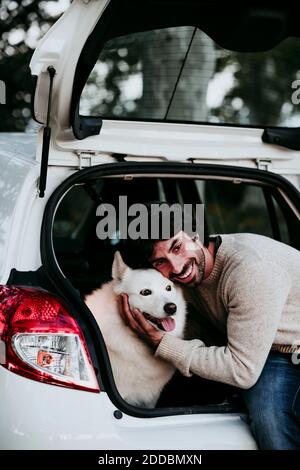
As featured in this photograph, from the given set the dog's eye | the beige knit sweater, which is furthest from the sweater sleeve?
the dog's eye

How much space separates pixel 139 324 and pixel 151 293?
0.53ft

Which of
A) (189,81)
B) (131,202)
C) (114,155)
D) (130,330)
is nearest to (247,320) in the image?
(130,330)

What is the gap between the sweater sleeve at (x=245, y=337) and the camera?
8.57 feet

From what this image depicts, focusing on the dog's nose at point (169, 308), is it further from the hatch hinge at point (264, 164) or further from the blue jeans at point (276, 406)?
the hatch hinge at point (264, 164)

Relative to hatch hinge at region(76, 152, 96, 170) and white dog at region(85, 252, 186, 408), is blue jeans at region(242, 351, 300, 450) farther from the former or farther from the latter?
hatch hinge at region(76, 152, 96, 170)

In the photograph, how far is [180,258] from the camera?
9.84 ft

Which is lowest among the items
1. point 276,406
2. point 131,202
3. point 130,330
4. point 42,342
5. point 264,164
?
point 276,406

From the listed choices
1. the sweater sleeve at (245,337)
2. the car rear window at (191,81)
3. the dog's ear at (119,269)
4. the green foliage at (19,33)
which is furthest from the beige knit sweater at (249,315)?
the green foliage at (19,33)

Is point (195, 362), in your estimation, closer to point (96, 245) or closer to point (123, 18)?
point (123, 18)

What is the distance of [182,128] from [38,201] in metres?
0.78

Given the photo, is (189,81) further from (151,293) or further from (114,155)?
(151,293)

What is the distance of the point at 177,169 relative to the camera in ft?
9.65

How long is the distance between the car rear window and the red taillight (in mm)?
973

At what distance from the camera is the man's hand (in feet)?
9.30
